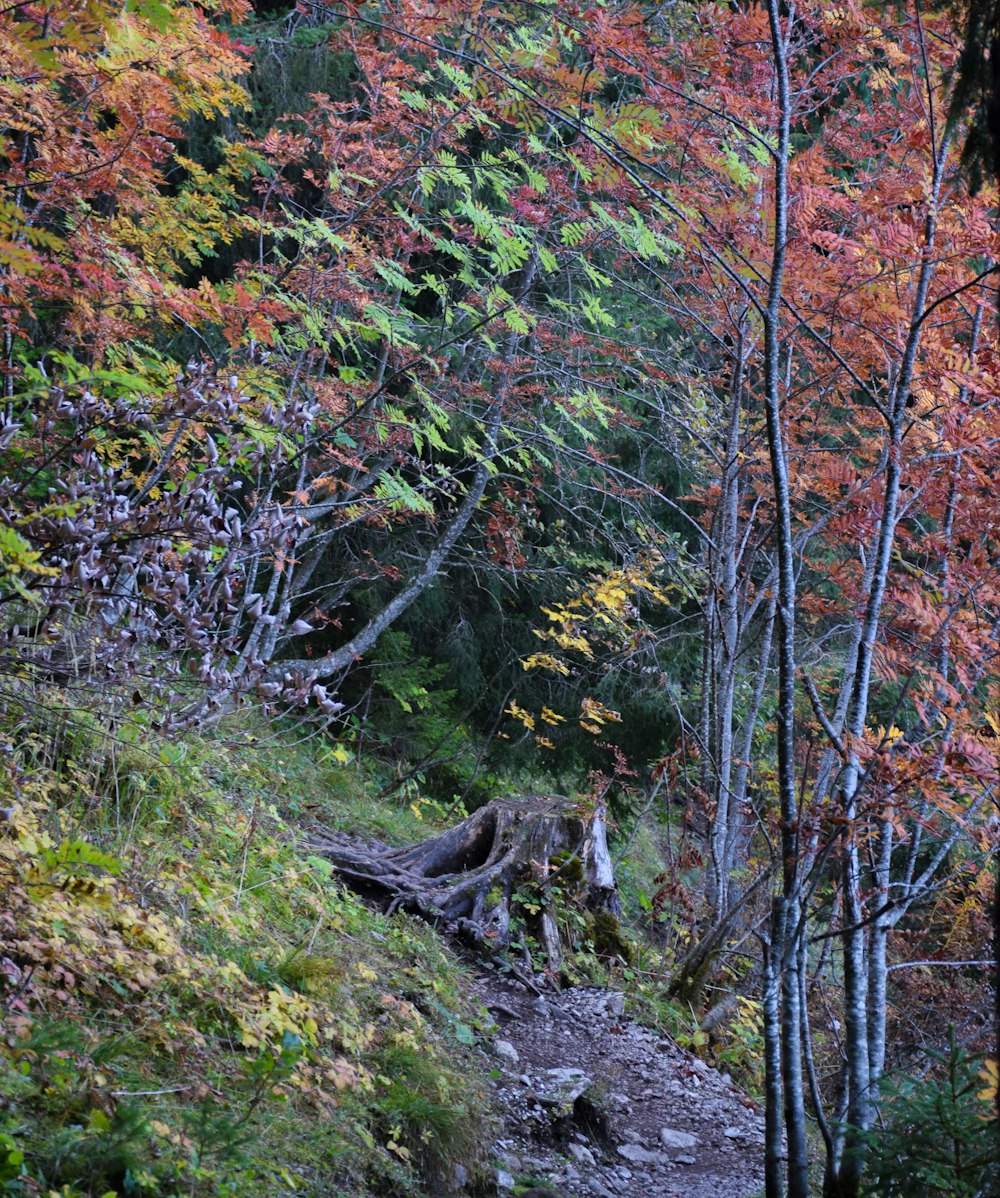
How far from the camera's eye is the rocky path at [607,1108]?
14.0 feet

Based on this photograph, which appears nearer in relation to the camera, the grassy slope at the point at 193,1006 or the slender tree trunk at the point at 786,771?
the grassy slope at the point at 193,1006

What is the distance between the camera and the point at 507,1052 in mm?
4953

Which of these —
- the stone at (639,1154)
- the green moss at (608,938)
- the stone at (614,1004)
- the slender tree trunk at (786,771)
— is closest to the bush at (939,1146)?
the slender tree trunk at (786,771)

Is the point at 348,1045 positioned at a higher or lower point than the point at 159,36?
lower

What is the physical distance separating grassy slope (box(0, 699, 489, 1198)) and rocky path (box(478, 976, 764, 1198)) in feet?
0.99

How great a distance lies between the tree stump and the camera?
607 cm

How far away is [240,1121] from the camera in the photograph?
2.74 m

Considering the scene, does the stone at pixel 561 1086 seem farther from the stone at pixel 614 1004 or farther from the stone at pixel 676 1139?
the stone at pixel 614 1004

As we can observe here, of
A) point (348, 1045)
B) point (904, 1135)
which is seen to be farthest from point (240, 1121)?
point (904, 1135)

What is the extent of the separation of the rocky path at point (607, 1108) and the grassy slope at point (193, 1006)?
0.30m

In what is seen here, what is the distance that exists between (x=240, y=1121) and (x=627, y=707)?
21.9 ft

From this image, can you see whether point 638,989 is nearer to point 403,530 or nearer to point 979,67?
point 403,530

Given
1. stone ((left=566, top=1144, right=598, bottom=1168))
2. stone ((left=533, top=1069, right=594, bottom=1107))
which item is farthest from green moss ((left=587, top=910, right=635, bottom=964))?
stone ((left=566, top=1144, right=598, bottom=1168))

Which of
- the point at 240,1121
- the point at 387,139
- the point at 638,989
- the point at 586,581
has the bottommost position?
the point at 638,989
